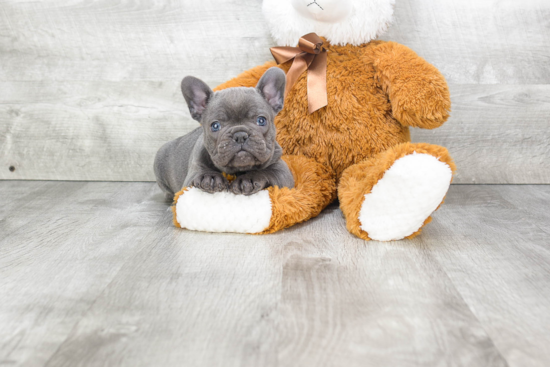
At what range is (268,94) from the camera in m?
1.48

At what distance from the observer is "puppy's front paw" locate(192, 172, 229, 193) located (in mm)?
1391

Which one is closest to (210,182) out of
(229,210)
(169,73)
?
(229,210)

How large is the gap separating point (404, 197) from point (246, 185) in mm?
445

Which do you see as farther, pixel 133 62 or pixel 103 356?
pixel 133 62

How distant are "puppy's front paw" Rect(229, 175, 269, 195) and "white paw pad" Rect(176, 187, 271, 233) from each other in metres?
0.02

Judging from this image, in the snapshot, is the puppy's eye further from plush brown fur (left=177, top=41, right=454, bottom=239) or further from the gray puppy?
plush brown fur (left=177, top=41, right=454, bottom=239)

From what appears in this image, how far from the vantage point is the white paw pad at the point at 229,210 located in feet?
4.58

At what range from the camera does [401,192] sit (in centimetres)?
129

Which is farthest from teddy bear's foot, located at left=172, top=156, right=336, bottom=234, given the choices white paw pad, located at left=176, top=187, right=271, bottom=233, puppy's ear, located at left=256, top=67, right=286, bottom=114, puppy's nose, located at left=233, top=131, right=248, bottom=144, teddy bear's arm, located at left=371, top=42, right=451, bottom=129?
teddy bear's arm, located at left=371, top=42, right=451, bottom=129

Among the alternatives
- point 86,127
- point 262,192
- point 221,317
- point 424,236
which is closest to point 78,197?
point 86,127

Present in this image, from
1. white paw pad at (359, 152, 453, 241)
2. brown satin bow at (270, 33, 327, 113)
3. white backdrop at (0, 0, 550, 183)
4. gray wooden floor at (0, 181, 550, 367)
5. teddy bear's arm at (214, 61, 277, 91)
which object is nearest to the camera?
gray wooden floor at (0, 181, 550, 367)

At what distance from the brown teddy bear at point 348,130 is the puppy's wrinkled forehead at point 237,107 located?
0.23m

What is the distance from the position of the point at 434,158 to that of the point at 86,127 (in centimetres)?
155

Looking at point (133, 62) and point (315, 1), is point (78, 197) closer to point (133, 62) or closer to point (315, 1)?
point (133, 62)
